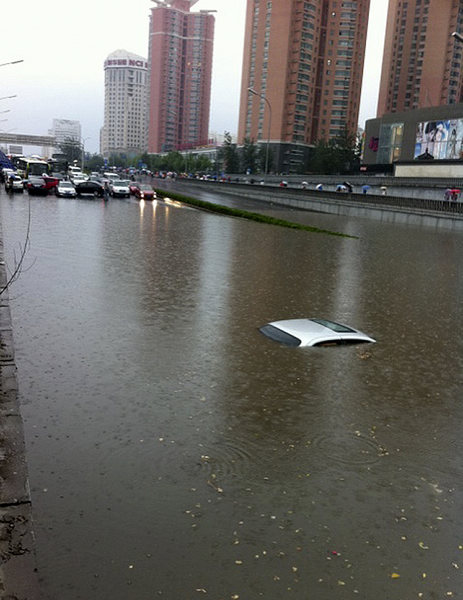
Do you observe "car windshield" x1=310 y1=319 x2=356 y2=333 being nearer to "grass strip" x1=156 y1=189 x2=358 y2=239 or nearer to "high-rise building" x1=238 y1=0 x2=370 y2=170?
"grass strip" x1=156 y1=189 x2=358 y2=239

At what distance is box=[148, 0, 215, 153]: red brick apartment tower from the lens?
187 m

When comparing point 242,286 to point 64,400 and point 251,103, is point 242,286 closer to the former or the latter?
point 64,400

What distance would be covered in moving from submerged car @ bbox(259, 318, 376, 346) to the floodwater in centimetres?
27

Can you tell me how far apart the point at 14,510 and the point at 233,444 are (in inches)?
87.9

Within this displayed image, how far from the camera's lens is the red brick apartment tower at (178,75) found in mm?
186625

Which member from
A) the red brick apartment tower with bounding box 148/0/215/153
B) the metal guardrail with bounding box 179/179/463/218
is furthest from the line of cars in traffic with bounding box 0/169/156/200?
the red brick apartment tower with bounding box 148/0/215/153

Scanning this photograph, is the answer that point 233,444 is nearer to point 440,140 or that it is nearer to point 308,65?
point 440,140

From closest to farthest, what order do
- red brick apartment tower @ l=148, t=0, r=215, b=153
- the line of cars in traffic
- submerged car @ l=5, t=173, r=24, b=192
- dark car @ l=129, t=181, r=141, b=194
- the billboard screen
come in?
submerged car @ l=5, t=173, r=24, b=192 → the line of cars in traffic → dark car @ l=129, t=181, r=141, b=194 → the billboard screen → red brick apartment tower @ l=148, t=0, r=215, b=153

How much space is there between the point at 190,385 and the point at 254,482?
2555 millimetres

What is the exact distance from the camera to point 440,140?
79.1 m

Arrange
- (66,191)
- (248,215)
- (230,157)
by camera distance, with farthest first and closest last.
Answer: (230,157) < (66,191) < (248,215)

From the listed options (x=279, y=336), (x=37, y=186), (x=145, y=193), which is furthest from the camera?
(x=145, y=193)

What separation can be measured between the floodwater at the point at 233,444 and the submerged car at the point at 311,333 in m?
0.27

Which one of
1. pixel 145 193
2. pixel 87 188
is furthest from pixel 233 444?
pixel 145 193
